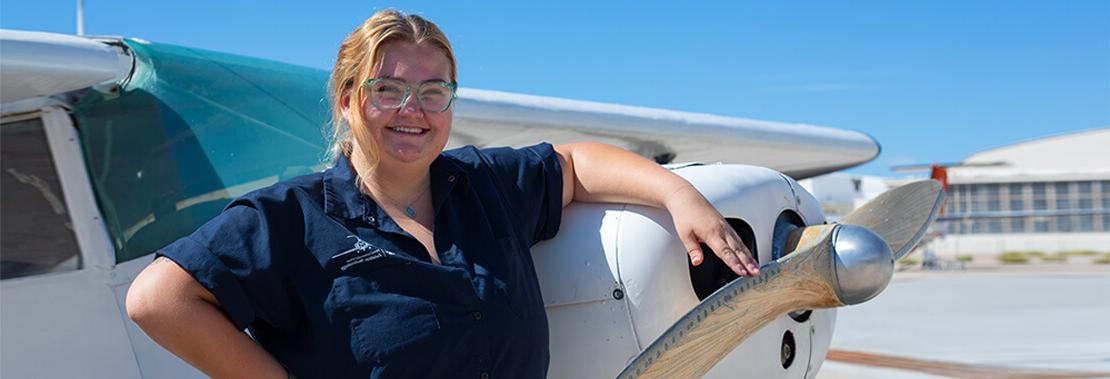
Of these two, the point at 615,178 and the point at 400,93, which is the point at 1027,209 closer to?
the point at 615,178

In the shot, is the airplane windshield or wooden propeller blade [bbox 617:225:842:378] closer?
wooden propeller blade [bbox 617:225:842:378]

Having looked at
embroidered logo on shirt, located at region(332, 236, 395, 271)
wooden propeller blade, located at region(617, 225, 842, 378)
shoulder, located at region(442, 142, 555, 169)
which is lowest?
wooden propeller blade, located at region(617, 225, 842, 378)

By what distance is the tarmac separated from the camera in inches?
252

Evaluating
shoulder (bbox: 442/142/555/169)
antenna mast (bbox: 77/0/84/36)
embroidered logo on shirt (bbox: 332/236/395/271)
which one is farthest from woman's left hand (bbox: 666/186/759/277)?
Answer: antenna mast (bbox: 77/0/84/36)

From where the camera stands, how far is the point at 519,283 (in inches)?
75.4

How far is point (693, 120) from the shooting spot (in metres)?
6.44

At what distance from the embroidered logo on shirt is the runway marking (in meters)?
5.18

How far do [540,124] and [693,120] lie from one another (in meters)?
1.16

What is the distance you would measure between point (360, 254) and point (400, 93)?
0.33 meters

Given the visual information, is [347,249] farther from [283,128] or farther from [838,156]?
[838,156]

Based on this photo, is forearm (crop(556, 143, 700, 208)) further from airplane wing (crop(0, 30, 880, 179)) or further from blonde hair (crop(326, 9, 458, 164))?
airplane wing (crop(0, 30, 880, 179))

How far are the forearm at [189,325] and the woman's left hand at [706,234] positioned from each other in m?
0.90

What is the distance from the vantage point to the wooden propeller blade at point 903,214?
2.64 meters

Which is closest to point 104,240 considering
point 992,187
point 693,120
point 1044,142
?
point 693,120
